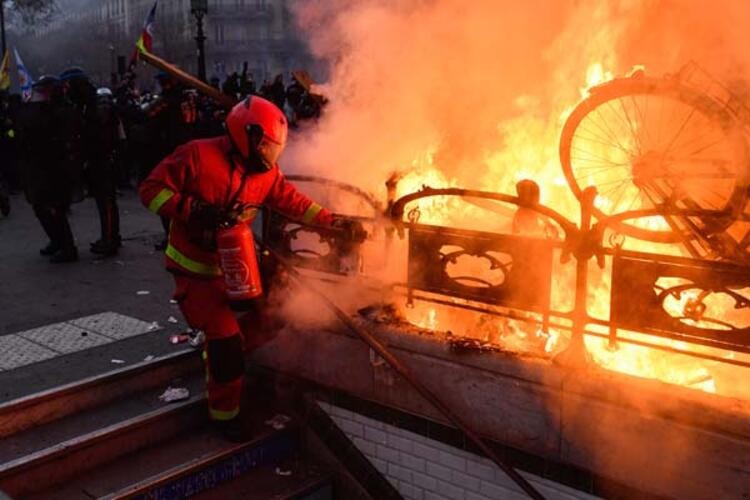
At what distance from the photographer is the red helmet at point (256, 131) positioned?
14.8 ft

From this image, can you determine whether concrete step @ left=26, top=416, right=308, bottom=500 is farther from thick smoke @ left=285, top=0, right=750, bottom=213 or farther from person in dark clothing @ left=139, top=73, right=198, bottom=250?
person in dark clothing @ left=139, top=73, right=198, bottom=250

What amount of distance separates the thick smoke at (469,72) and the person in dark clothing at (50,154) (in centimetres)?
368

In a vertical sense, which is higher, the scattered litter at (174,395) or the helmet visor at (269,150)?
the helmet visor at (269,150)

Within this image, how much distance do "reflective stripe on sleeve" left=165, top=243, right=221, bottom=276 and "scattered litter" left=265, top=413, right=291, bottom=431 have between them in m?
1.38

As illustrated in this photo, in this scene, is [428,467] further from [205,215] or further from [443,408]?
[205,215]

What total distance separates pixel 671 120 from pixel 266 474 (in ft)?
13.1

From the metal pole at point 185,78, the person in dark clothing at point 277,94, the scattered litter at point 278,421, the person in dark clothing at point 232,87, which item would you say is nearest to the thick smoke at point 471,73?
the metal pole at point 185,78

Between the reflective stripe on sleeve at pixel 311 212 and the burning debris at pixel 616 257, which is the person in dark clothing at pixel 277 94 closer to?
the burning debris at pixel 616 257

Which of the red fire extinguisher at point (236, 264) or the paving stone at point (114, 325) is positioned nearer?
the red fire extinguisher at point (236, 264)

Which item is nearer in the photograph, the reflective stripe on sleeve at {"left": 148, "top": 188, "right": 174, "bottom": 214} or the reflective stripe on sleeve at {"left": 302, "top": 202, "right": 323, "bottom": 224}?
the reflective stripe on sleeve at {"left": 148, "top": 188, "right": 174, "bottom": 214}

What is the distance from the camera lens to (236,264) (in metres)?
4.40

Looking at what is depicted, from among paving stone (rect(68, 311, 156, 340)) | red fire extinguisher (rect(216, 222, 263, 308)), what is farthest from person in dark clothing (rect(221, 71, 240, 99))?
red fire extinguisher (rect(216, 222, 263, 308))

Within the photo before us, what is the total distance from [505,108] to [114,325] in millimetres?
4474

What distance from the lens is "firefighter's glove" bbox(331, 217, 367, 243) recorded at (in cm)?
517
